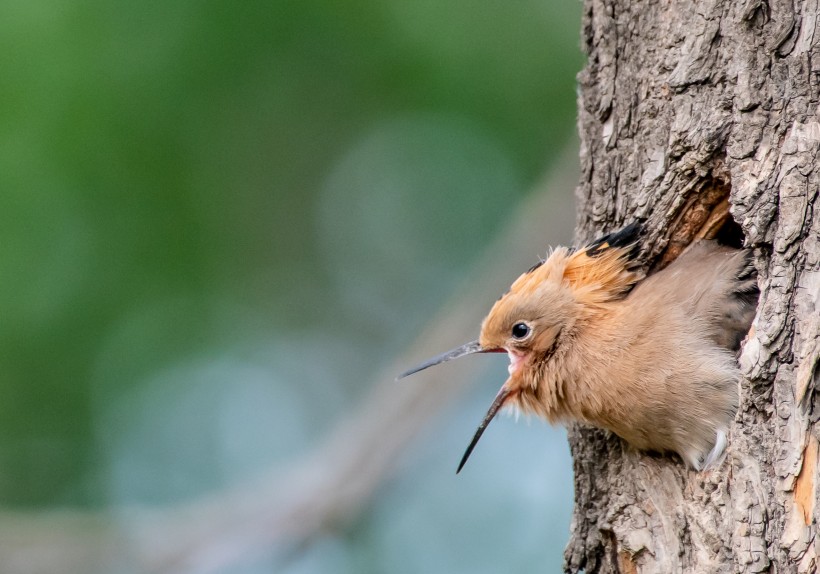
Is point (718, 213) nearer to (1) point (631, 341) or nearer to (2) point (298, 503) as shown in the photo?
(1) point (631, 341)

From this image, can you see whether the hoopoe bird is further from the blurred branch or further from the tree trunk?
the blurred branch

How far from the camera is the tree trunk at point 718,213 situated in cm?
248

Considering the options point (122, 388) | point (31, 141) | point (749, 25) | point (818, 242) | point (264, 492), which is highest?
point (31, 141)

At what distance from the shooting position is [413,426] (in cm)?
579

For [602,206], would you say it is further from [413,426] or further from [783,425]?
[413,426]

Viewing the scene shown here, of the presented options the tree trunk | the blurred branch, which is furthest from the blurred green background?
the tree trunk

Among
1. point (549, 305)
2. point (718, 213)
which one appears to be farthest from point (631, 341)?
point (718, 213)

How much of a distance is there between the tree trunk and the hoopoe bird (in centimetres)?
11

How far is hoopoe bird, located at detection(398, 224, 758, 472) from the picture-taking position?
Answer: 115 inches

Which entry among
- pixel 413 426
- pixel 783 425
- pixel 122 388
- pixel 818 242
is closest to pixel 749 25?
pixel 818 242

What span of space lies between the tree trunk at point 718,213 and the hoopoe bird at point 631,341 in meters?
0.11

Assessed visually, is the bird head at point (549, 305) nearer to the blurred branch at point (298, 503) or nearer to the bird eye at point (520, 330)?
the bird eye at point (520, 330)

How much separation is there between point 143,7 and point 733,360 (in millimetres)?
4005

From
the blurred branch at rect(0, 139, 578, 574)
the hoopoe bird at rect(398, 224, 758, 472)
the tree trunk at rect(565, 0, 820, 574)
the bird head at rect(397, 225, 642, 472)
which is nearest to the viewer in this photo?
the tree trunk at rect(565, 0, 820, 574)
